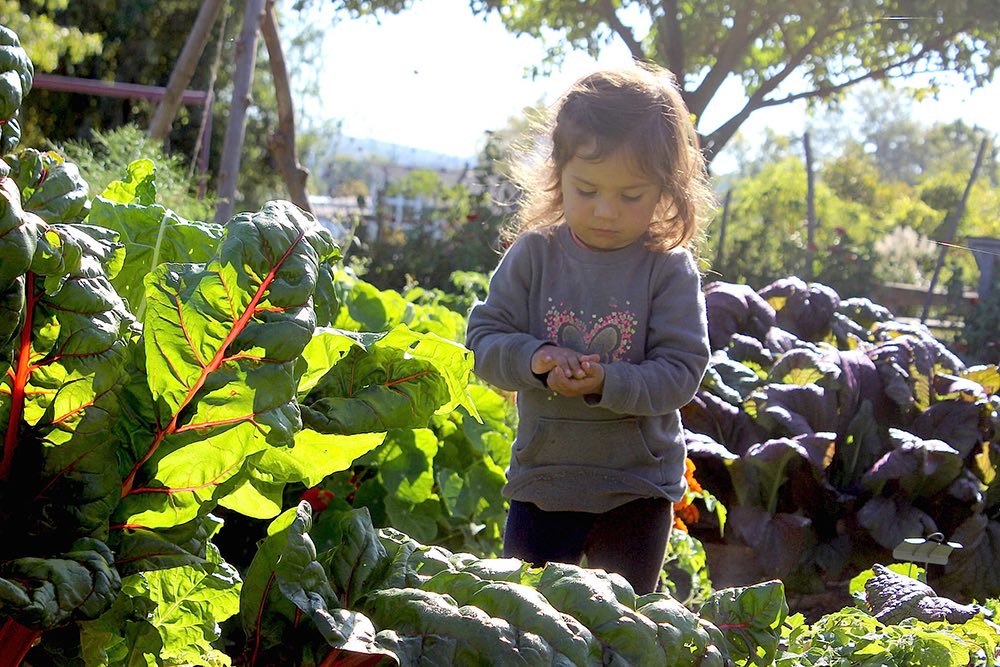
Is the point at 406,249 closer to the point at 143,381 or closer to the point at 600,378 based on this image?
the point at 600,378

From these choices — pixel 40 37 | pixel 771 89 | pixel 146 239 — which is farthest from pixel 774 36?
pixel 146 239

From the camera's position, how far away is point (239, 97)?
172 inches

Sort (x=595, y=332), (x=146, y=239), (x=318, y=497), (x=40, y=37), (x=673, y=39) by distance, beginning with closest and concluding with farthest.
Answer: (x=146, y=239)
(x=595, y=332)
(x=318, y=497)
(x=40, y=37)
(x=673, y=39)

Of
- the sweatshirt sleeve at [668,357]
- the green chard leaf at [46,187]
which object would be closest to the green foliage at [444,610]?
the green chard leaf at [46,187]

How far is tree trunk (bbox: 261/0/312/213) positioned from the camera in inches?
173

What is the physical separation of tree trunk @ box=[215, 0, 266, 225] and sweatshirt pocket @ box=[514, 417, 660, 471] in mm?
2597

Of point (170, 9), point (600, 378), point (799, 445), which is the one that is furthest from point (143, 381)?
point (170, 9)

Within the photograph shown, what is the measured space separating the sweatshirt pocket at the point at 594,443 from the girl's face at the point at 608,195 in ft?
1.24

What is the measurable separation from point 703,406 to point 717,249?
28.8 ft

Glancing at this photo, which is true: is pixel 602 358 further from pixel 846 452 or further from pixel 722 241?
pixel 722 241

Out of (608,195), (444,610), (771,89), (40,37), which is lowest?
(444,610)

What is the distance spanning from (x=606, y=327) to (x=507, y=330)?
0.20 metres

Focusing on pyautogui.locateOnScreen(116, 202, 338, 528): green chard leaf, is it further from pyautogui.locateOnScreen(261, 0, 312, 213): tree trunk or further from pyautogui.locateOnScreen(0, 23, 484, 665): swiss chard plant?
pyautogui.locateOnScreen(261, 0, 312, 213): tree trunk

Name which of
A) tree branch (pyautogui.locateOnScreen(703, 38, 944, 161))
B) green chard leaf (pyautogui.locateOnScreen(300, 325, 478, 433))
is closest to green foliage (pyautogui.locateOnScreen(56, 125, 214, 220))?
green chard leaf (pyautogui.locateOnScreen(300, 325, 478, 433))
